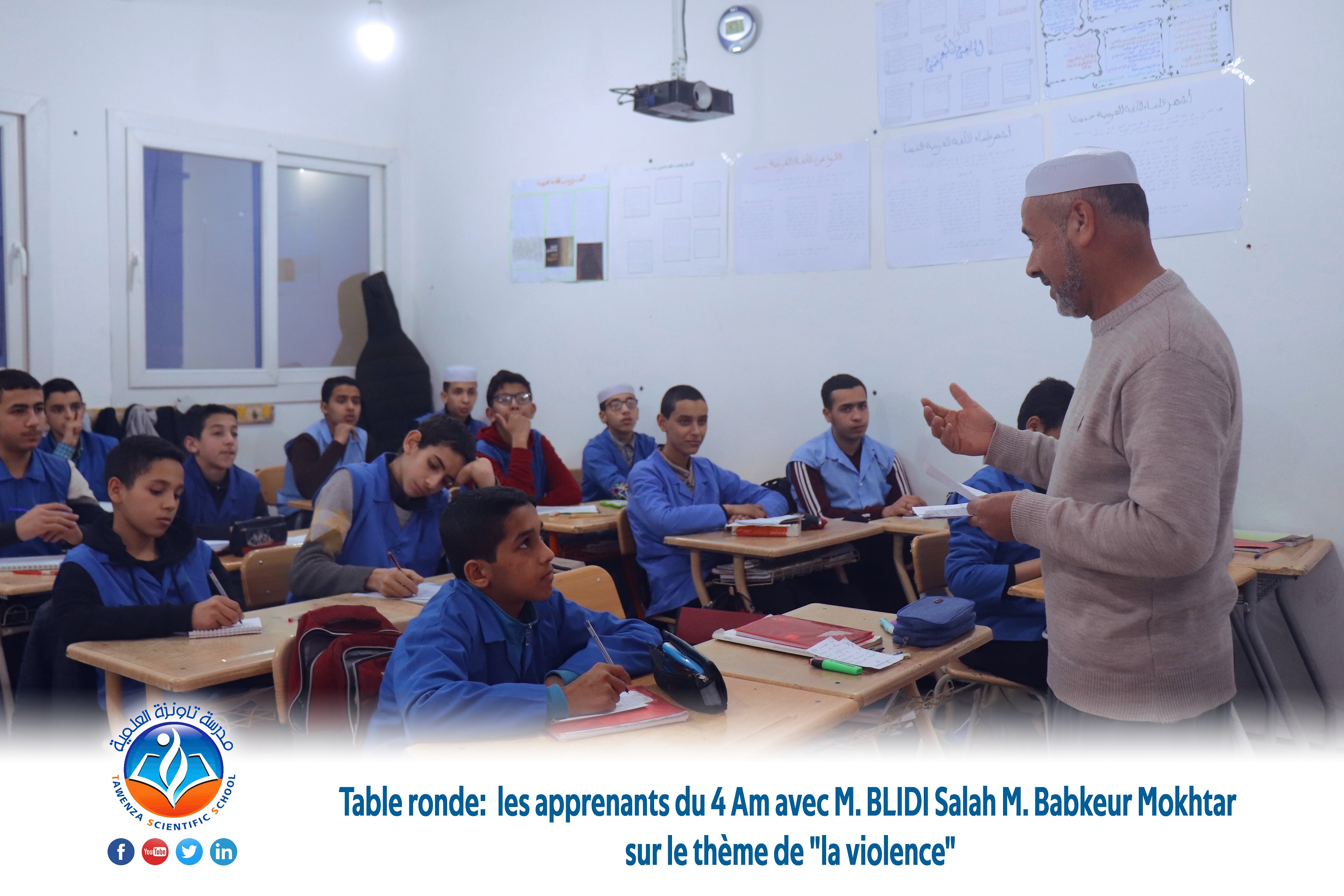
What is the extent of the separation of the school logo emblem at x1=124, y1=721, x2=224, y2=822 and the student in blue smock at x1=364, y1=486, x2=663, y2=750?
263 mm

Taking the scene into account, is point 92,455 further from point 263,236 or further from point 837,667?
point 837,667

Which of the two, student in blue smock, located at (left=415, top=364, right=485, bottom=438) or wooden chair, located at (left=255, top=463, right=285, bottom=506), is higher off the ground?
student in blue smock, located at (left=415, top=364, right=485, bottom=438)

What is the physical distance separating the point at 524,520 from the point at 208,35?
5.18 meters

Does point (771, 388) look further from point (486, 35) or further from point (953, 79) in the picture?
point (486, 35)

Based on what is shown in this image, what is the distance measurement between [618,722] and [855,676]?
531 mm

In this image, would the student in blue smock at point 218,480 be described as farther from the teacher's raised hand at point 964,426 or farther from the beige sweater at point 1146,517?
the beige sweater at point 1146,517

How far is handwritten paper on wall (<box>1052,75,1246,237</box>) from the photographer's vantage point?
396cm

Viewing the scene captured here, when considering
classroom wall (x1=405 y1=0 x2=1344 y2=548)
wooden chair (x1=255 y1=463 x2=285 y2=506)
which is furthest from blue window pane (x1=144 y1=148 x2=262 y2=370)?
classroom wall (x1=405 y1=0 x2=1344 y2=548)

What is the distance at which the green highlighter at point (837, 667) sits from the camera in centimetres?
202

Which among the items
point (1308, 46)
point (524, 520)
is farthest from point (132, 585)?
point (1308, 46)

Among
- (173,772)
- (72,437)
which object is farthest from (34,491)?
(173,772)

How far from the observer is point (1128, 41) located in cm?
417

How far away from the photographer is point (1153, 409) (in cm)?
148

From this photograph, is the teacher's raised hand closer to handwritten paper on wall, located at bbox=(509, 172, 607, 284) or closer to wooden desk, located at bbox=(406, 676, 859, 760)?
A: wooden desk, located at bbox=(406, 676, 859, 760)
